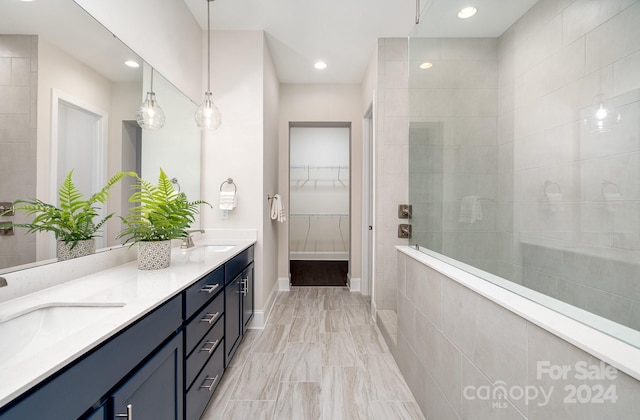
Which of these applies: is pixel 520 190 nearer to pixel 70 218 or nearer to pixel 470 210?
pixel 470 210

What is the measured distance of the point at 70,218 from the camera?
127cm

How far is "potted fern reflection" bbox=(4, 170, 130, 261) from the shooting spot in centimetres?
110

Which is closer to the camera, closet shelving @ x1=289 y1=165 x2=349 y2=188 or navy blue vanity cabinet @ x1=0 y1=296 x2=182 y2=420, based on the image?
navy blue vanity cabinet @ x1=0 y1=296 x2=182 y2=420

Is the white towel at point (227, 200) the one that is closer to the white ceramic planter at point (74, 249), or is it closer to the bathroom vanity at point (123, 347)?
the bathroom vanity at point (123, 347)

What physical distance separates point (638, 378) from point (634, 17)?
1.55m

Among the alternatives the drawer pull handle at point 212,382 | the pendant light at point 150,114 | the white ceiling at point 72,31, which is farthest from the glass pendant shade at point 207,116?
the drawer pull handle at point 212,382

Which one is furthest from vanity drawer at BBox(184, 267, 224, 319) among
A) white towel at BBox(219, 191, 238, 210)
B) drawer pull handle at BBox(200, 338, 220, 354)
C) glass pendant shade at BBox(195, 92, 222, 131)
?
glass pendant shade at BBox(195, 92, 222, 131)

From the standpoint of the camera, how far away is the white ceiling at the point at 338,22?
5.61ft

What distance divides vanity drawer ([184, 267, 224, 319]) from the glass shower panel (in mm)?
1271

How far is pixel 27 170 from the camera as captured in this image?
1.06m

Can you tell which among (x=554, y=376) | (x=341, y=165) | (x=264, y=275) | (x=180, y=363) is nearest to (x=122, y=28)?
(x=180, y=363)

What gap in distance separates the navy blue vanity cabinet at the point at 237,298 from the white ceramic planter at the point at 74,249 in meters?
0.71

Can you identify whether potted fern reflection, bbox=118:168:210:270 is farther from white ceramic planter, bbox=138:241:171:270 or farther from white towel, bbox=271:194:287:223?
white towel, bbox=271:194:287:223

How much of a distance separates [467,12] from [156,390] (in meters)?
2.40
